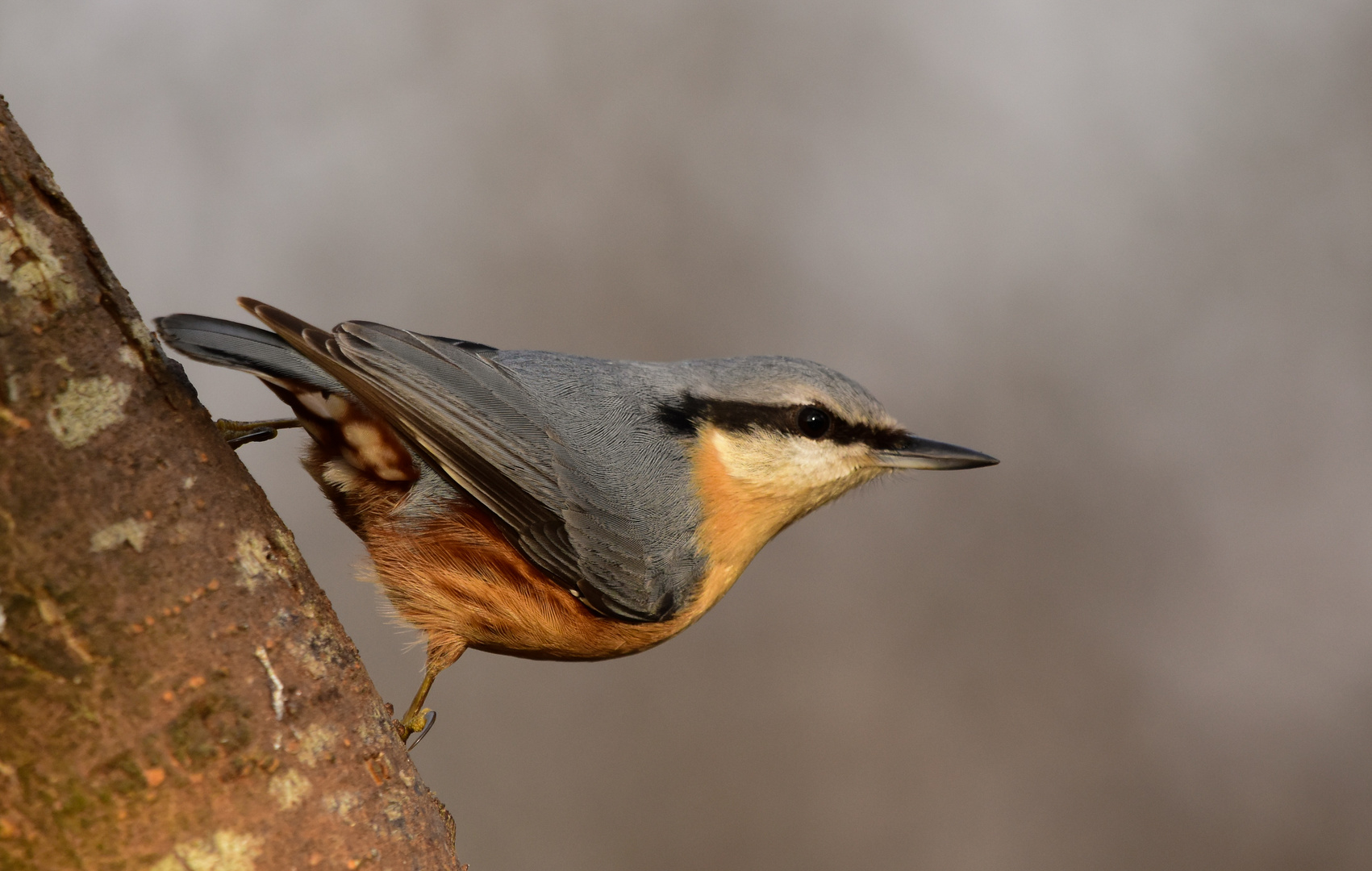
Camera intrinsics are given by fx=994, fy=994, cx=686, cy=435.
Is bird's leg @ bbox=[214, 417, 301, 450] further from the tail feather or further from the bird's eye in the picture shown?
the bird's eye

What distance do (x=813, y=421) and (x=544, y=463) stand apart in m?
0.66

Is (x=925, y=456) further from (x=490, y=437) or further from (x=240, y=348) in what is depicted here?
(x=240, y=348)

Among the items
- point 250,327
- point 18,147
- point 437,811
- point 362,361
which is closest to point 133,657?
point 437,811

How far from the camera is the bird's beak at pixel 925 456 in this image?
2301 mm

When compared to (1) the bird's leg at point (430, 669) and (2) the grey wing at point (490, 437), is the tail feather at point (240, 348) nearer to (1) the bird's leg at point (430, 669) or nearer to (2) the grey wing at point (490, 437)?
(2) the grey wing at point (490, 437)

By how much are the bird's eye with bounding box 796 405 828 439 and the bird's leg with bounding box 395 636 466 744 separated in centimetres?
87

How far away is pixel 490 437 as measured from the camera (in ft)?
6.05

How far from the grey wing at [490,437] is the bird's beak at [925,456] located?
664mm

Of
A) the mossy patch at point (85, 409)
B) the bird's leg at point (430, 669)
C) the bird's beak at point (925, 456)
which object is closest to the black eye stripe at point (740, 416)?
the bird's beak at point (925, 456)

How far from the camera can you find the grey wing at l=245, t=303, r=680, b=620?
169 centimetres

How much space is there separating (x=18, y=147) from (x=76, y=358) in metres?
0.23

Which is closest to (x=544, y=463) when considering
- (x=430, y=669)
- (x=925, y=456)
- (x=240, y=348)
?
(x=430, y=669)

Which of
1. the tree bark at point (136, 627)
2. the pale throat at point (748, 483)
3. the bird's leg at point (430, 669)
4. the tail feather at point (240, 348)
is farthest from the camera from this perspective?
the pale throat at point (748, 483)


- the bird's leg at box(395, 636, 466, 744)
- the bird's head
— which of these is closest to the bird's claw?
the bird's leg at box(395, 636, 466, 744)
